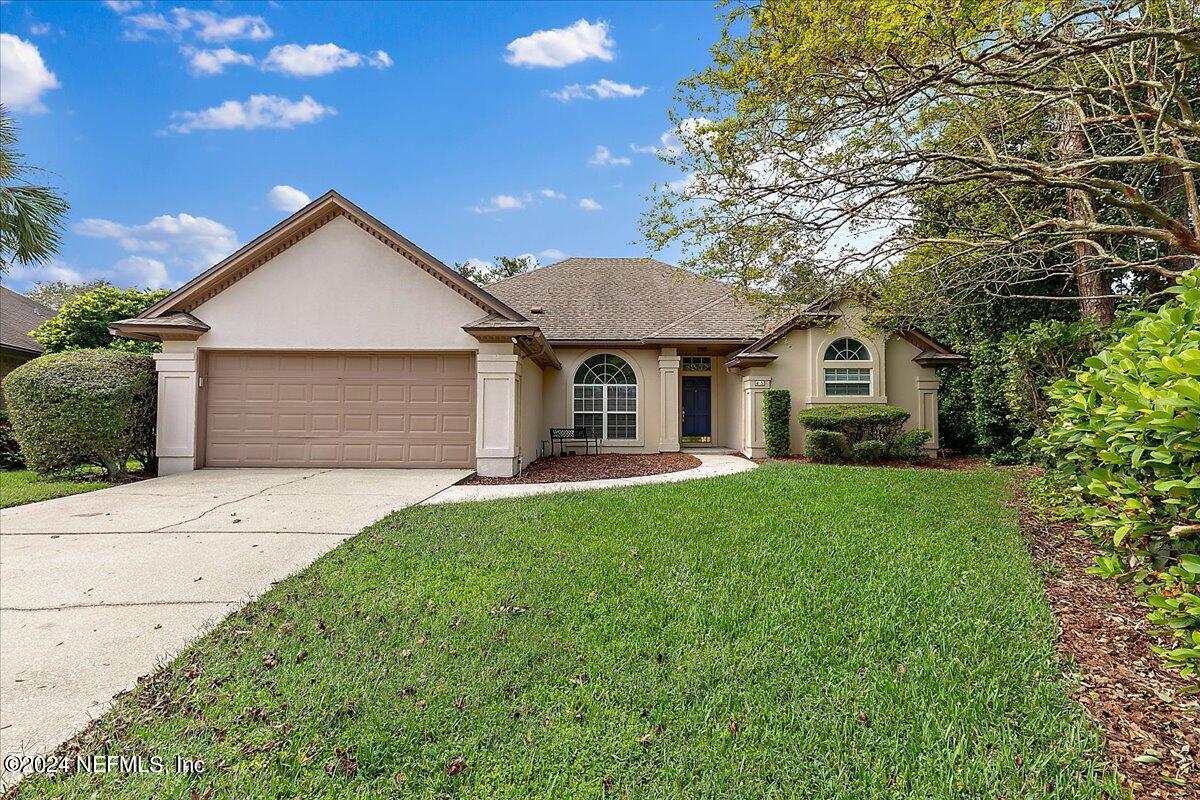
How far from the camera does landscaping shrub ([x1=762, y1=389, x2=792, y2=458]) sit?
12164 millimetres

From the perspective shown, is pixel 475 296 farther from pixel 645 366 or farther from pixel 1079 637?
pixel 1079 637

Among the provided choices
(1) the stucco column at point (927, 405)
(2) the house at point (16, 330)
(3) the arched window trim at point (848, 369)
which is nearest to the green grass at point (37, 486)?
(2) the house at point (16, 330)

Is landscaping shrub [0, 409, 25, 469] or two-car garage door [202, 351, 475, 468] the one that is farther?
landscaping shrub [0, 409, 25, 469]

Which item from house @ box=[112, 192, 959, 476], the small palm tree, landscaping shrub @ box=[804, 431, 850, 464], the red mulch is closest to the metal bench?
house @ box=[112, 192, 959, 476]

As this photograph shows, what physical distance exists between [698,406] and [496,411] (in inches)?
290

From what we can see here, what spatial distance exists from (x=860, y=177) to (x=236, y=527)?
8.40 metres

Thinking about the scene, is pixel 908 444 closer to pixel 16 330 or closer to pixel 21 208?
pixel 21 208

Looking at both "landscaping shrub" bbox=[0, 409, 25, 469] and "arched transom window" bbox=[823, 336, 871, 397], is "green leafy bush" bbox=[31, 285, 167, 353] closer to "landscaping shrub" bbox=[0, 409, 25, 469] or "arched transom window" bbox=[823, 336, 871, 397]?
"landscaping shrub" bbox=[0, 409, 25, 469]

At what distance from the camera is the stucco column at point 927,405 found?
1276cm

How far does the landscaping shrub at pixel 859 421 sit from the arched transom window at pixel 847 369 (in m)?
0.83

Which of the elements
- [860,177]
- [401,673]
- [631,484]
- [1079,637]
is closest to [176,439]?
[631,484]

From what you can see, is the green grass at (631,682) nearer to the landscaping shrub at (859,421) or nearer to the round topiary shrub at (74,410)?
the landscaping shrub at (859,421)

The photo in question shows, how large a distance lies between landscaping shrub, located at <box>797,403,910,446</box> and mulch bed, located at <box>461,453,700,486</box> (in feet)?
9.58

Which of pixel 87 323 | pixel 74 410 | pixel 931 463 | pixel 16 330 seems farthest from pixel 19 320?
pixel 931 463
